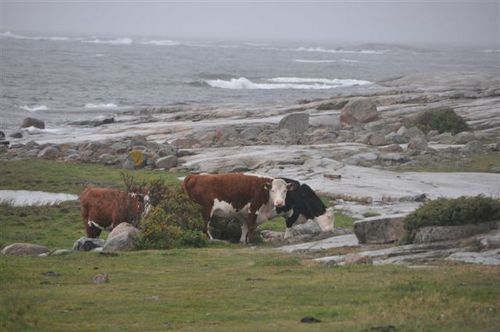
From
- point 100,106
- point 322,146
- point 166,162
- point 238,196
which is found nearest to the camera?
point 238,196

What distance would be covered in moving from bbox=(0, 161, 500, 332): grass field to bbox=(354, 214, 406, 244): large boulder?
2.16 m

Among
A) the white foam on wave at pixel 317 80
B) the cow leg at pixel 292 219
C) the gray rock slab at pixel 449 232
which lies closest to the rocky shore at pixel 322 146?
the cow leg at pixel 292 219

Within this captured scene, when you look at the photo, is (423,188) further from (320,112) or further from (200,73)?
(200,73)

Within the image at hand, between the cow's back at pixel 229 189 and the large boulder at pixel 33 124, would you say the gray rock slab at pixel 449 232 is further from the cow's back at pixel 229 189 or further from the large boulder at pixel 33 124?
the large boulder at pixel 33 124

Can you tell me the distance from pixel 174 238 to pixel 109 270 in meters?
5.43

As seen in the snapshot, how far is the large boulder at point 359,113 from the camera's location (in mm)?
58312

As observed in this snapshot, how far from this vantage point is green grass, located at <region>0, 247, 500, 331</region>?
520 inches

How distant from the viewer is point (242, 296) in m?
15.5

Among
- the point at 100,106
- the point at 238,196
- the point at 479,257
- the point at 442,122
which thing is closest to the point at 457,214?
the point at 479,257

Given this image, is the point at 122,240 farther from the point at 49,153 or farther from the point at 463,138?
the point at 463,138

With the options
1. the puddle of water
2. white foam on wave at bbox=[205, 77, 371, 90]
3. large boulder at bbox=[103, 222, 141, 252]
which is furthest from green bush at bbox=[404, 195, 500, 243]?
white foam on wave at bbox=[205, 77, 371, 90]

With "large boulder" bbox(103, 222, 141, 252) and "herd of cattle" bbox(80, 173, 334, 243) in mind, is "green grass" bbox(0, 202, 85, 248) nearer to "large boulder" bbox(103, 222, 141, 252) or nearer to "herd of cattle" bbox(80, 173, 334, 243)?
"herd of cattle" bbox(80, 173, 334, 243)

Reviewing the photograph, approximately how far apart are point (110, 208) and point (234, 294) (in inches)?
387

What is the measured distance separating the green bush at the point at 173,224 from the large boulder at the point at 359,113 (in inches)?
1322
